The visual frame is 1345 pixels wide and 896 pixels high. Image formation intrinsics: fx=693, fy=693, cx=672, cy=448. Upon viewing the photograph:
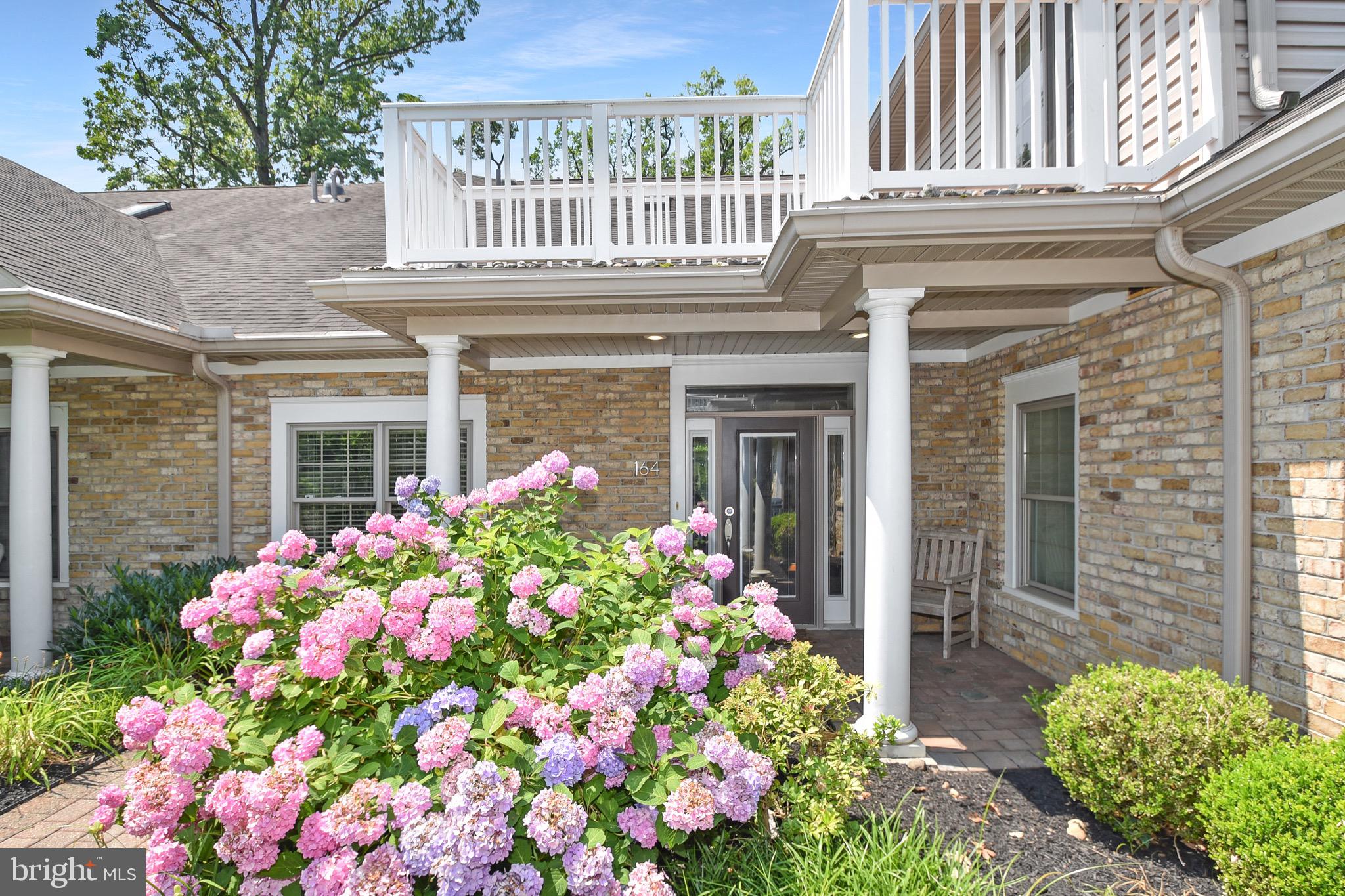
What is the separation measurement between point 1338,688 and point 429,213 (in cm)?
523

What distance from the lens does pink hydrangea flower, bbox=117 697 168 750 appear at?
77.7 inches

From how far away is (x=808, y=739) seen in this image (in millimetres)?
2473

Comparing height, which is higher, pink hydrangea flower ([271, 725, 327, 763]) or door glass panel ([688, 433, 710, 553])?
door glass panel ([688, 433, 710, 553])

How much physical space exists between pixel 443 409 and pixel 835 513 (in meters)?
3.76

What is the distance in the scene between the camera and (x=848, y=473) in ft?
21.3

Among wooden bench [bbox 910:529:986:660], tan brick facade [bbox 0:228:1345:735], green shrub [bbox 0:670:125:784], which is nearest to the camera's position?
tan brick facade [bbox 0:228:1345:735]

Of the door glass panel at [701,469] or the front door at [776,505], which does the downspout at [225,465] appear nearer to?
the door glass panel at [701,469]

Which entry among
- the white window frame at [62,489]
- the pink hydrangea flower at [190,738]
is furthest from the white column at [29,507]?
the pink hydrangea flower at [190,738]

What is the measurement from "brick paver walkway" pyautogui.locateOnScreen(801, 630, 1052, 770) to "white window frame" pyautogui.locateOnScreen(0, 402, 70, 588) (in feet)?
21.8

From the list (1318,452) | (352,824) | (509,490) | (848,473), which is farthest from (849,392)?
(352,824)

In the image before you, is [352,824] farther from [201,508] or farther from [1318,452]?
[201,508]

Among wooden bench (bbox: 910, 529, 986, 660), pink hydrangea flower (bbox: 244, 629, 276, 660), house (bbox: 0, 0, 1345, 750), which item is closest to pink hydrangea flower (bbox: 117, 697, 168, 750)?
pink hydrangea flower (bbox: 244, 629, 276, 660)

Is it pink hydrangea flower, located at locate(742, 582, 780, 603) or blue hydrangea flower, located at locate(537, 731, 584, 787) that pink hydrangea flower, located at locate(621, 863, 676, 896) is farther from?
pink hydrangea flower, located at locate(742, 582, 780, 603)

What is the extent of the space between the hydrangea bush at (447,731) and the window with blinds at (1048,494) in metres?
3.25
